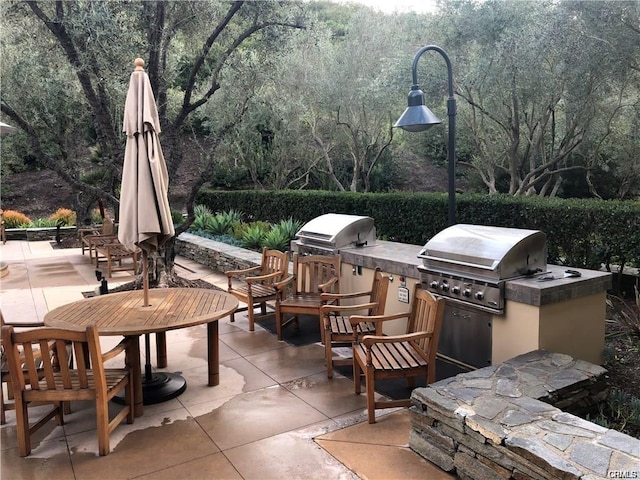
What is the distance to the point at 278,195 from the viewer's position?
40.9ft

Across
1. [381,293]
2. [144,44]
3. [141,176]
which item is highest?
[144,44]

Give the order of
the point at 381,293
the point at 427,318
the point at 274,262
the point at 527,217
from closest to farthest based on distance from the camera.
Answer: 1. the point at 427,318
2. the point at 381,293
3. the point at 274,262
4. the point at 527,217

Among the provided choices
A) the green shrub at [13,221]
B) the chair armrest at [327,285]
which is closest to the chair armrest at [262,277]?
the chair armrest at [327,285]

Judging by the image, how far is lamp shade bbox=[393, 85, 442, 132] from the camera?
4621 millimetres

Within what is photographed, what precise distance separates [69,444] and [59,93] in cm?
1178

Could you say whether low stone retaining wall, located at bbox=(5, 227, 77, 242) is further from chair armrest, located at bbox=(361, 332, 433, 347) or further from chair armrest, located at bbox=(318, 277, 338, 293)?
chair armrest, located at bbox=(361, 332, 433, 347)

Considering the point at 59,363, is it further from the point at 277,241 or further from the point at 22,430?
the point at 277,241

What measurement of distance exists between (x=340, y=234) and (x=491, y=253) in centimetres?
210

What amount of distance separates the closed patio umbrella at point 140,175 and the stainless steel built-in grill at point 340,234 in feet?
7.48

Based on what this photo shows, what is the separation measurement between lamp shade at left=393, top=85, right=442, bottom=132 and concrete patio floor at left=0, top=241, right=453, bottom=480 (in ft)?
7.55

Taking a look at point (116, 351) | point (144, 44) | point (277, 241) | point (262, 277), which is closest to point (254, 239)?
point (277, 241)

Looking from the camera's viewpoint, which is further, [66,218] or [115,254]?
[66,218]

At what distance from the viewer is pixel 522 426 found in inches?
92.0

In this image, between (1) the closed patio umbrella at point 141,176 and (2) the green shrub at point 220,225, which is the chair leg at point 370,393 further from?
(2) the green shrub at point 220,225
